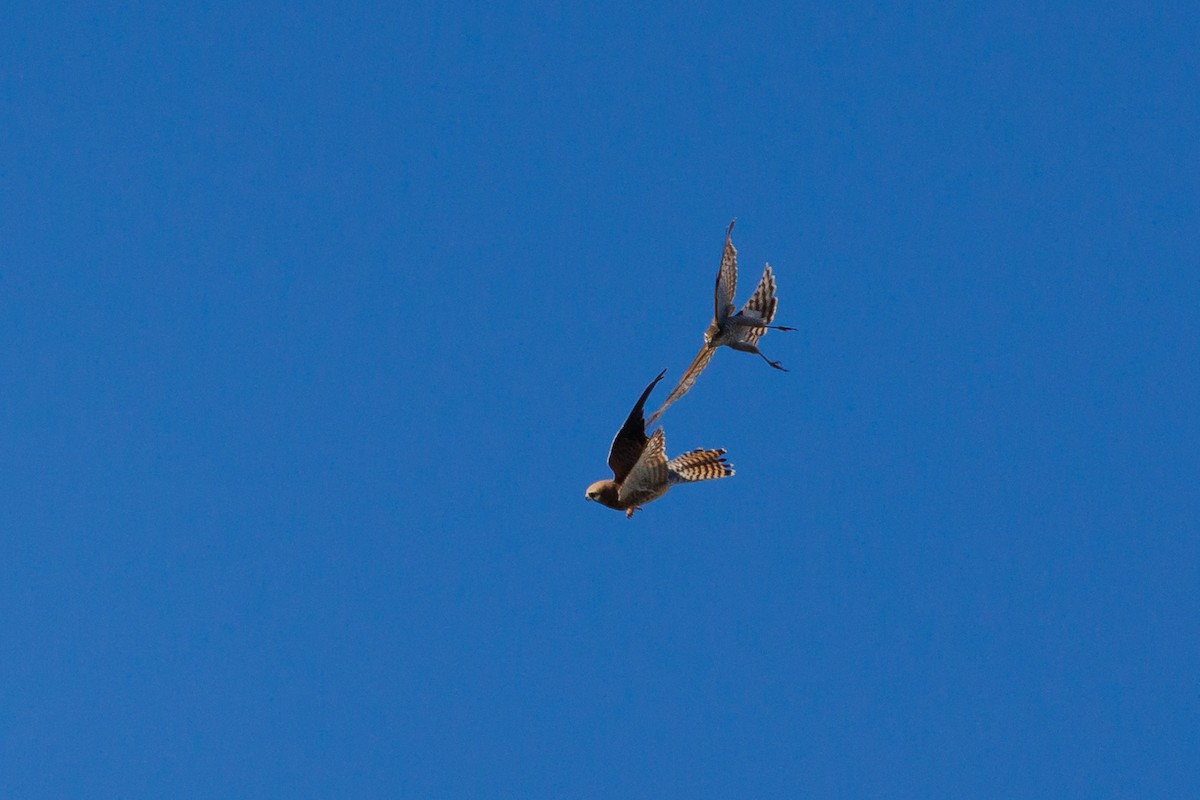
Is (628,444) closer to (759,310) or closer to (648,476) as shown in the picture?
(648,476)

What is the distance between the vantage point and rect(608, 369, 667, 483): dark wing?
57.3 feet

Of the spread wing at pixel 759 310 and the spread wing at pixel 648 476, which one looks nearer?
the spread wing at pixel 648 476

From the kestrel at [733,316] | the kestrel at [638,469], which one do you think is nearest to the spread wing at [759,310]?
the kestrel at [733,316]

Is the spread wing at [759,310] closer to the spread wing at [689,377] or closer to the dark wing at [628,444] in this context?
the spread wing at [689,377]

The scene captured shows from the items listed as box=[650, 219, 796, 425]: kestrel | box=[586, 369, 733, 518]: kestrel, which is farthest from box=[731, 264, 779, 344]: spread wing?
box=[586, 369, 733, 518]: kestrel

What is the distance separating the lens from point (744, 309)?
→ 19828mm

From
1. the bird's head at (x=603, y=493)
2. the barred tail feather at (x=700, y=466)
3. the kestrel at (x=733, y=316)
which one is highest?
the kestrel at (x=733, y=316)

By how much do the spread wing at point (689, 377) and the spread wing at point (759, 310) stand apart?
Result: 72 centimetres

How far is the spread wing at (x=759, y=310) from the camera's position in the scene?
64.2 feet

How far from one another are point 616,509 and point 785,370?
125 inches

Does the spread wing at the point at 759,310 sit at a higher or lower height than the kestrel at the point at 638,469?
higher

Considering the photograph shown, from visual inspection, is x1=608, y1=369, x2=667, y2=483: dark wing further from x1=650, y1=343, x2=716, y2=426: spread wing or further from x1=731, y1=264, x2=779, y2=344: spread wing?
x1=731, y1=264, x2=779, y2=344: spread wing

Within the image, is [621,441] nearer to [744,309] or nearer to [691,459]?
[691,459]

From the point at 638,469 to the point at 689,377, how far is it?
4.89 feet
